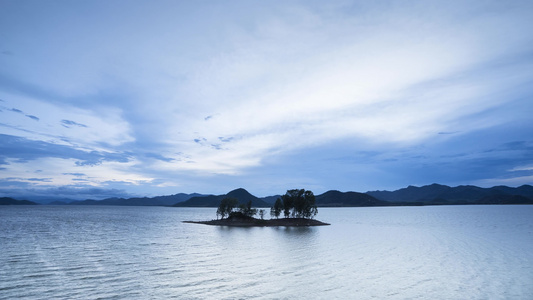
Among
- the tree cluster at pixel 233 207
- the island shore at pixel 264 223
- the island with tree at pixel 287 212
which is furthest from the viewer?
the tree cluster at pixel 233 207

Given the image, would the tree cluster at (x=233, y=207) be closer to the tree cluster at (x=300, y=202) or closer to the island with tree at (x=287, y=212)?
the island with tree at (x=287, y=212)

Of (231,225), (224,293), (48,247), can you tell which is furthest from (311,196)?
(224,293)

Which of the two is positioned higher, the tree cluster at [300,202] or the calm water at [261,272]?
the tree cluster at [300,202]

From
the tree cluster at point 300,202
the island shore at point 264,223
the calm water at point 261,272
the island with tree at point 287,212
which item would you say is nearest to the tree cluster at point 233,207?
the island with tree at point 287,212

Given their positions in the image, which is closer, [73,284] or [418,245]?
[73,284]

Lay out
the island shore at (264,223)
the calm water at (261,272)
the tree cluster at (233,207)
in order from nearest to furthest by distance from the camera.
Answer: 1. the calm water at (261,272)
2. the island shore at (264,223)
3. the tree cluster at (233,207)

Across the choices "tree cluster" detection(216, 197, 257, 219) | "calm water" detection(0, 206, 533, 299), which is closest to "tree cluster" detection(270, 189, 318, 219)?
"tree cluster" detection(216, 197, 257, 219)

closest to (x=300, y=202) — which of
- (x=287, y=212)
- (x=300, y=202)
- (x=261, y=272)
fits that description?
(x=300, y=202)

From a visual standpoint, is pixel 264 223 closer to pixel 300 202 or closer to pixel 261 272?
pixel 300 202

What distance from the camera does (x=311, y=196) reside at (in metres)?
141

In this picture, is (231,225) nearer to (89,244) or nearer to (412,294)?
(89,244)

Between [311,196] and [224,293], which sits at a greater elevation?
[311,196]

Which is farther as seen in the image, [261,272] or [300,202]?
[300,202]

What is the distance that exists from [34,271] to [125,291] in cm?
1764
